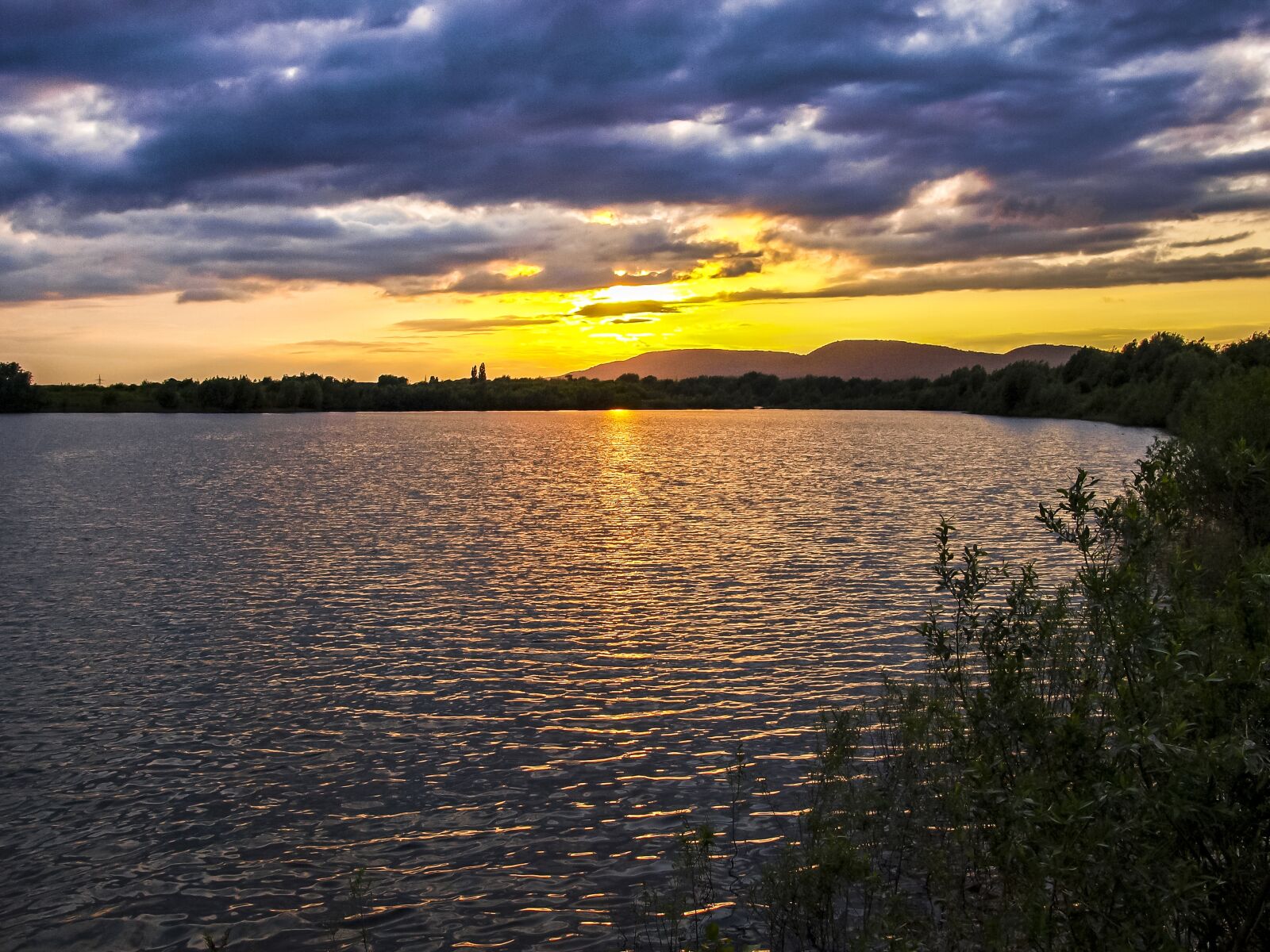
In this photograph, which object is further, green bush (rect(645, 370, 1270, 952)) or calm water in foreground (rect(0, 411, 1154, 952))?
calm water in foreground (rect(0, 411, 1154, 952))

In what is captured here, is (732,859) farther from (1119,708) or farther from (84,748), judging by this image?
(84,748)

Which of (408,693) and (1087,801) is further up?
(1087,801)

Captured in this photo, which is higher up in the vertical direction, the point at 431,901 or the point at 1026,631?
the point at 1026,631

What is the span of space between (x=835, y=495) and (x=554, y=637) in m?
37.0

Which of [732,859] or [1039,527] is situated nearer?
[732,859]

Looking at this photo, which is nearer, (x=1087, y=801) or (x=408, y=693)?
(x=1087, y=801)

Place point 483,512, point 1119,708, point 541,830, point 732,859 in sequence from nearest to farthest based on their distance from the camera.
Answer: point 1119,708 → point 732,859 → point 541,830 → point 483,512

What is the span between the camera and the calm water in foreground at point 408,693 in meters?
12.1

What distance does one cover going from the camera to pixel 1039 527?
42.7 metres

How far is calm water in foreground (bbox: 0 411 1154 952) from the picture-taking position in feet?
39.6

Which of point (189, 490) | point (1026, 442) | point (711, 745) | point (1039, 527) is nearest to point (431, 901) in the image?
point (711, 745)

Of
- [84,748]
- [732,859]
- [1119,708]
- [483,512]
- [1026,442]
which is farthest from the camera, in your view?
[1026,442]

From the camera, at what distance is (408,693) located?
19859 mm

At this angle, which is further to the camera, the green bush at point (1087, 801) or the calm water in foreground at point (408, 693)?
the calm water in foreground at point (408, 693)
